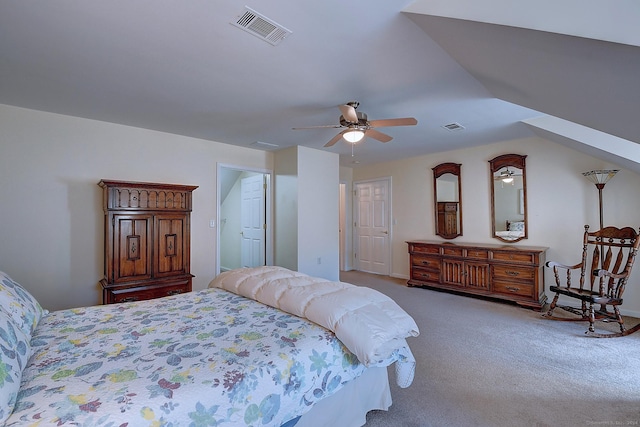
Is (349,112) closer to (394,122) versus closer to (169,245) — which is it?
(394,122)

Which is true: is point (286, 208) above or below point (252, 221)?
above

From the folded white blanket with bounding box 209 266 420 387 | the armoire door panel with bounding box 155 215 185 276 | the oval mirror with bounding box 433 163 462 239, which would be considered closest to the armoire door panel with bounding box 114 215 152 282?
the armoire door panel with bounding box 155 215 185 276

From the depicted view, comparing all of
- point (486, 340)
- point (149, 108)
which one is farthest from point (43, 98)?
point (486, 340)

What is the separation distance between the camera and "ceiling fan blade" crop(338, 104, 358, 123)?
8.45 ft

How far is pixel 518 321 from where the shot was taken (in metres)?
3.44

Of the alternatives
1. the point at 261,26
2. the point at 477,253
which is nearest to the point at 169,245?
the point at 261,26

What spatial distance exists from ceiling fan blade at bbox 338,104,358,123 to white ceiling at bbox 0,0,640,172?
19 cm

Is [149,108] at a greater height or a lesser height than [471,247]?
greater

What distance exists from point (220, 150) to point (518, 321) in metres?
4.71

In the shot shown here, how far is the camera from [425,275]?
501cm

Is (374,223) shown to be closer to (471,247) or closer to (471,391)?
(471,247)

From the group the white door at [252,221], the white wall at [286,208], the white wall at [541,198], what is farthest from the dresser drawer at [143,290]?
the white wall at [541,198]

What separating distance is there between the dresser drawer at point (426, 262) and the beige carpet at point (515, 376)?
4.32 feet

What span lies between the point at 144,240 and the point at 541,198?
546 centimetres
